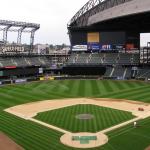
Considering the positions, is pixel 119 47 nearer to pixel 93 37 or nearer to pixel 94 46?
pixel 94 46

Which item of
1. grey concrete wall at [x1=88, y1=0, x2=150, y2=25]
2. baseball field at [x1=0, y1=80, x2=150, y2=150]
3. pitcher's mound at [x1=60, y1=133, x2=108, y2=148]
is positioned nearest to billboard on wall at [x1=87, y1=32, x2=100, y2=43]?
grey concrete wall at [x1=88, y1=0, x2=150, y2=25]

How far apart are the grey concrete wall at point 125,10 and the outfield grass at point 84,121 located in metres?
34.2

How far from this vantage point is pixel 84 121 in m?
40.4

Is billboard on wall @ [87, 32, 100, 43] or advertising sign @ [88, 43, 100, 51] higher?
billboard on wall @ [87, 32, 100, 43]

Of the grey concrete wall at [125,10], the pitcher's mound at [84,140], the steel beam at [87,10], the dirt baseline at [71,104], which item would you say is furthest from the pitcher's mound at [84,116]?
the steel beam at [87,10]

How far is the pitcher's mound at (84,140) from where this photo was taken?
3080cm

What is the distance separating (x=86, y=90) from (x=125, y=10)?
84.2 ft

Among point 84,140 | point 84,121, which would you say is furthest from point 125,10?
A: point 84,140

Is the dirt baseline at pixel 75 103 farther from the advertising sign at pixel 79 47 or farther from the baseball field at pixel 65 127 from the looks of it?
the advertising sign at pixel 79 47

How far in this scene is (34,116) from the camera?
4409cm

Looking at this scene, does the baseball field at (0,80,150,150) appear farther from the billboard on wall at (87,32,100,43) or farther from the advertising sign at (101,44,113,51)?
the billboard on wall at (87,32,100,43)

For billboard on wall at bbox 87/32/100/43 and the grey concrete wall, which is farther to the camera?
billboard on wall at bbox 87/32/100/43

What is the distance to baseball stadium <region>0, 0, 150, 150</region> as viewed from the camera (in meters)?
33.3

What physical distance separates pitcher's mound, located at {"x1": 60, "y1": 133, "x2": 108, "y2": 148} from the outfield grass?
1.96 meters
